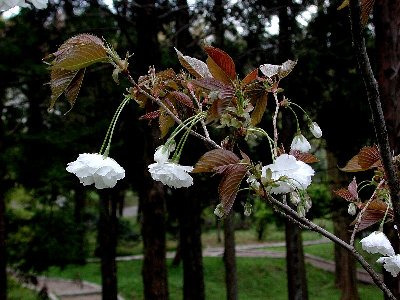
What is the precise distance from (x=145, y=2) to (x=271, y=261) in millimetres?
11397

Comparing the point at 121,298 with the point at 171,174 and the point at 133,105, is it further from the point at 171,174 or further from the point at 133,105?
the point at 171,174

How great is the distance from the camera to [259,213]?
18.7 metres

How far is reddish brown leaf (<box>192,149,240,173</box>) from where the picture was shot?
938mm

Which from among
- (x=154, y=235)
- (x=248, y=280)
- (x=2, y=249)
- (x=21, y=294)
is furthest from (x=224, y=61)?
(x=248, y=280)

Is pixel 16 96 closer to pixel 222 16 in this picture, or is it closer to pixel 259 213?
pixel 222 16

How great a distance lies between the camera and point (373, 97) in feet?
2.82

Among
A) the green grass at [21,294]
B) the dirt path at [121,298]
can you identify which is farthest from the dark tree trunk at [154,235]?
the green grass at [21,294]

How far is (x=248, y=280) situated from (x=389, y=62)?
11.8 meters

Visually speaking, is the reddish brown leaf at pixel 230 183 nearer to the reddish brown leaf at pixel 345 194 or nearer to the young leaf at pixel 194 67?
the young leaf at pixel 194 67

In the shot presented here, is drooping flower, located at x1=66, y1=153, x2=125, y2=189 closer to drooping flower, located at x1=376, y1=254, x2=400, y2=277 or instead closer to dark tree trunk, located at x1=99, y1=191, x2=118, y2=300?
drooping flower, located at x1=376, y1=254, x2=400, y2=277

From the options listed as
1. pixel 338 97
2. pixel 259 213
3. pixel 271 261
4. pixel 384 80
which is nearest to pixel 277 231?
pixel 259 213

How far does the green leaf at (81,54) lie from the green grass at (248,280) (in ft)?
37.2

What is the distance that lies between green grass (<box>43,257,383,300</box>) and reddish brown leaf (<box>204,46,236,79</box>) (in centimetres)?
1143

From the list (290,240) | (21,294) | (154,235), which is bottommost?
(21,294)
